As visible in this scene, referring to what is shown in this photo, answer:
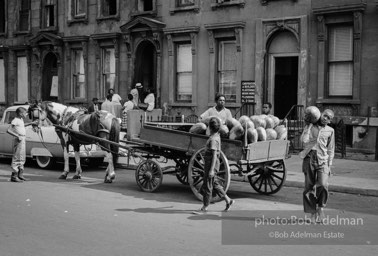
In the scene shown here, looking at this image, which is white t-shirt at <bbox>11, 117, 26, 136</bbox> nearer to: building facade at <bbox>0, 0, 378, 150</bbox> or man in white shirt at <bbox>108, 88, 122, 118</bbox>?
man in white shirt at <bbox>108, 88, 122, 118</bbox>

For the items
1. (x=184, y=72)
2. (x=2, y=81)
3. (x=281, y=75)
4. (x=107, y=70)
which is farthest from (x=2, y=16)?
(x=281, y=75)

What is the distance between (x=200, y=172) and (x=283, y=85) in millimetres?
11475

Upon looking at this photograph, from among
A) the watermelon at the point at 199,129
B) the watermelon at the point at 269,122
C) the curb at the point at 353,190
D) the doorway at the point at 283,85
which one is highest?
the doorway at the point at 283,85

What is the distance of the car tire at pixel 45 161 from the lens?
669 inches

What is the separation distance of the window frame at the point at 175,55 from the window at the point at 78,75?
588 cm

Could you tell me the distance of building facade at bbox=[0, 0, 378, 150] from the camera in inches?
765

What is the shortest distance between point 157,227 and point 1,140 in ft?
35.6

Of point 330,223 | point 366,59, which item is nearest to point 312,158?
point 330,223

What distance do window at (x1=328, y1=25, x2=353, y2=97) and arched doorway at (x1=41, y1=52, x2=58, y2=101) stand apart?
50.0 ft

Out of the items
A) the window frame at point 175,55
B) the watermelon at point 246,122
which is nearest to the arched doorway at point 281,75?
the window frame at point 175,55

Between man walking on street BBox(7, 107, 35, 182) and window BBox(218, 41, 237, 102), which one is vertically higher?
window BBox(218, 41, 237, 102)

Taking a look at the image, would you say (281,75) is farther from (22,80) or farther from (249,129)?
(22,80)

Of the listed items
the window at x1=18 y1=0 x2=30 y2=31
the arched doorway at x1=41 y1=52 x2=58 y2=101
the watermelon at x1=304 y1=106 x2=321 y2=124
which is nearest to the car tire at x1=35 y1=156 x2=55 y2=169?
the watermelon at x1=304 y1=106 x2=321 y2=124

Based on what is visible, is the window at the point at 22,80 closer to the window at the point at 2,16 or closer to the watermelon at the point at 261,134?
the window at the point at 2,16
